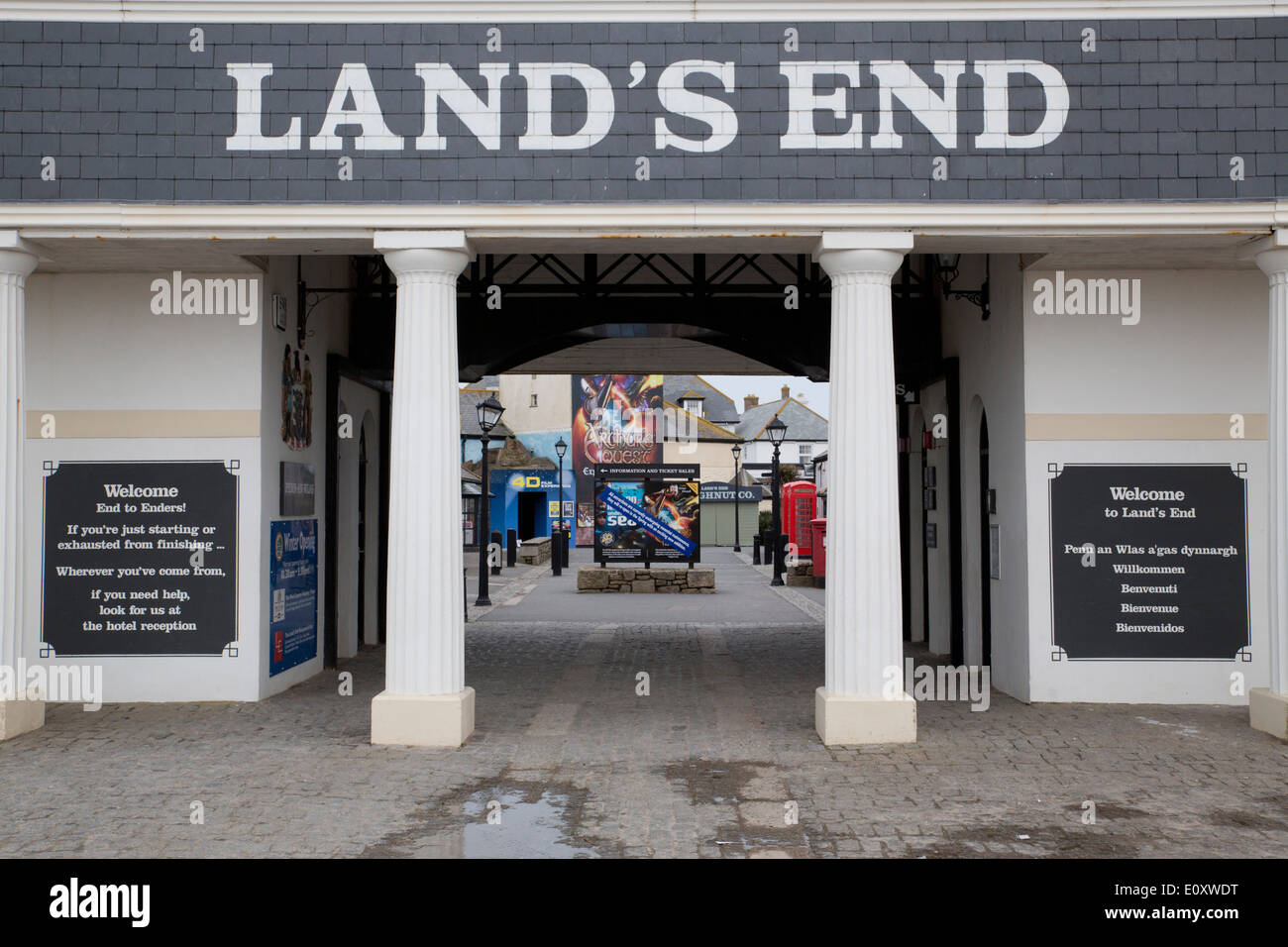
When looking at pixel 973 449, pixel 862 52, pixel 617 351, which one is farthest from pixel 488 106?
pixel 617 351

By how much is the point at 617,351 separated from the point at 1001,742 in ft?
30.6

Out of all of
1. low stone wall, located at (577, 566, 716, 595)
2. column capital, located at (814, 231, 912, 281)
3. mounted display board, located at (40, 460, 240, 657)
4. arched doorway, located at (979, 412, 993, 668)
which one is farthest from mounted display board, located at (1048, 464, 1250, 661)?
low stone wall, located at (577, 566, 716, 595)

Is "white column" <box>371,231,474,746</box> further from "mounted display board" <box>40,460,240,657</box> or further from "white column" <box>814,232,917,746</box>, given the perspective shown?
"white column" <box>814,232,917,746</box>

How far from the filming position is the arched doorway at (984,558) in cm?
1129

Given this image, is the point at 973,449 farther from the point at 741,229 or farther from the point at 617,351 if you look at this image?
the point at 617,351

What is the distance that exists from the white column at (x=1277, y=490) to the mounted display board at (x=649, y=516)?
17369 mm

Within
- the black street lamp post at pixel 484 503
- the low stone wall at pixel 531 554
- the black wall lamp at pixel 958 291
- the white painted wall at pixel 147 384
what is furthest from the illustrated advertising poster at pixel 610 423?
the white painted wall at pixel 147 384

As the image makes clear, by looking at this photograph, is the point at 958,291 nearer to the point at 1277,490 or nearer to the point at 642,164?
the point at 1277,490

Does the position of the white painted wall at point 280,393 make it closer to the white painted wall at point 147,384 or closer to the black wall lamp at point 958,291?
the white painted wall at point 147,384

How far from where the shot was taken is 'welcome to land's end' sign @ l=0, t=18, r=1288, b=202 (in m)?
8.36

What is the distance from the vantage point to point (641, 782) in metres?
7.19

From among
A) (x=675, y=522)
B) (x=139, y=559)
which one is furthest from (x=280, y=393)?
(x=675, y=522)

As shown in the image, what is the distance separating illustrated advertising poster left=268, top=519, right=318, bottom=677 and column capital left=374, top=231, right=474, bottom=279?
131 inches

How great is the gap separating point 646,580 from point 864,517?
1681 centimetres
